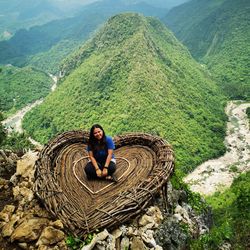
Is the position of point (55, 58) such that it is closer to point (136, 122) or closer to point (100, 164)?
point (136, 122)

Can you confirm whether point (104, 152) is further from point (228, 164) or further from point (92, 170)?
point (228, 164)

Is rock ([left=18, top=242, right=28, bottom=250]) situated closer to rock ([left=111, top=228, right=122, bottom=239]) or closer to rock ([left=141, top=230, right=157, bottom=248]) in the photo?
rock ([left=111, top=228, right=122, bottom=239])

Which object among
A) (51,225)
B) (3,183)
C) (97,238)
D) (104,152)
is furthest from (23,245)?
(104,152)

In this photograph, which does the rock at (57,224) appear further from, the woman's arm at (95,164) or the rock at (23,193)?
the woman's arm at (95,164)

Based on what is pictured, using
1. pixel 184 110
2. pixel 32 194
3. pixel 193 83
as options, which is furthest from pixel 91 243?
pixel 193 83

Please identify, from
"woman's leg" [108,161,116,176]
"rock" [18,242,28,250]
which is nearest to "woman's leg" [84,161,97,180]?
"woman's leg" [108,161,116,176]

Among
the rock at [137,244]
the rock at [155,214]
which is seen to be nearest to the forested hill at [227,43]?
the rock at [155,214]
